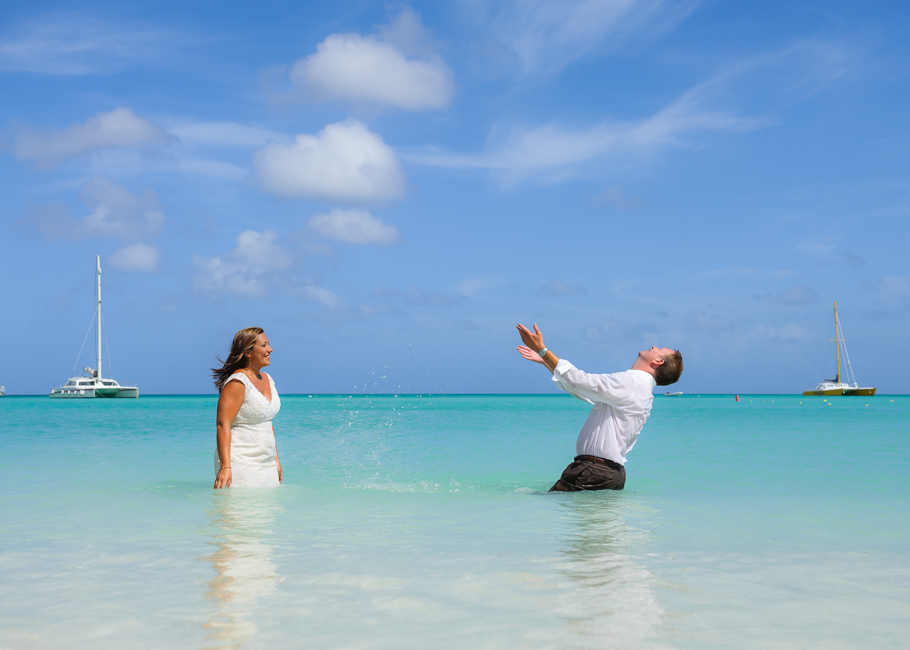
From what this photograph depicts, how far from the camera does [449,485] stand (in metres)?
9.41

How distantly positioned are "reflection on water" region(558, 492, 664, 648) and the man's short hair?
4.56 ft

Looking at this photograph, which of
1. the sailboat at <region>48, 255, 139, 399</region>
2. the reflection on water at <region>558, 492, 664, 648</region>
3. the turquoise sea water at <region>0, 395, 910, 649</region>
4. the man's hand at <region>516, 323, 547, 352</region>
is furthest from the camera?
the sailboat at <region>48, 255, 139, 399</region>

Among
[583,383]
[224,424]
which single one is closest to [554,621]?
[583,383]

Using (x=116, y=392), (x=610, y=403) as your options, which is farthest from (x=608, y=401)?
(x=116, y=392)

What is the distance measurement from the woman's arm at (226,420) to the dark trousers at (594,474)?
332cm

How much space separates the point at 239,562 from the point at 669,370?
4254 mm

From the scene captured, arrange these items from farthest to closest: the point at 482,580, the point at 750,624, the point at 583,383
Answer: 1. the point at 583,383
2. the point at 482,580
3. the point at 750,624

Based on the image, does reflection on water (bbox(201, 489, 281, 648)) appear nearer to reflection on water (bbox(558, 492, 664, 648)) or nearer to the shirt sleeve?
reflection on water (bbox(558, 492, 664, 648))

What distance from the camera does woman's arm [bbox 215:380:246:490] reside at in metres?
6.49

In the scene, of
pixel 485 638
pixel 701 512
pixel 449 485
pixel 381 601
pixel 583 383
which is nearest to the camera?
pixel 485 638

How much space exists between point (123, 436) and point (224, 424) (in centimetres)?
1734

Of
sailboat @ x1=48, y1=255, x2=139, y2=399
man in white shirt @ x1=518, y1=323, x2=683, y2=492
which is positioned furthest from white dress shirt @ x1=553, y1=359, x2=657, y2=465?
sailboat @ x1=48, y1=255, x2=139, y2=399

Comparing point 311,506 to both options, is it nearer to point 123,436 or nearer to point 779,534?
point 779,534

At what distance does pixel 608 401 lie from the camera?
21.1 ft
